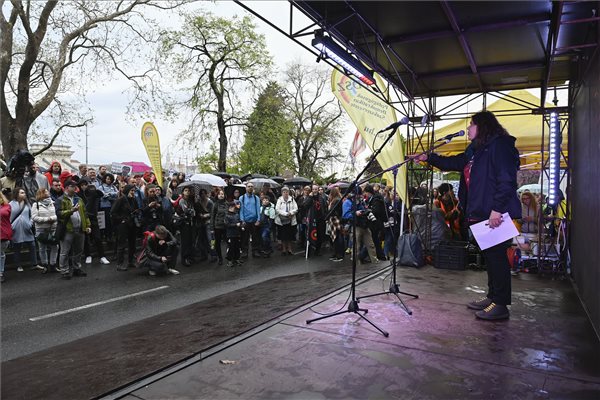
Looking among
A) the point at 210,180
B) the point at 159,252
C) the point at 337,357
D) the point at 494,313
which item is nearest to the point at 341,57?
the point at 494,313

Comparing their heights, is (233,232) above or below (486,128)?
below

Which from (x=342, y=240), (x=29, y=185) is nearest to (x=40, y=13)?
(x=29, y=185)

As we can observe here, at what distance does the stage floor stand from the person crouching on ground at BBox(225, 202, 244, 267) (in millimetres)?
5288

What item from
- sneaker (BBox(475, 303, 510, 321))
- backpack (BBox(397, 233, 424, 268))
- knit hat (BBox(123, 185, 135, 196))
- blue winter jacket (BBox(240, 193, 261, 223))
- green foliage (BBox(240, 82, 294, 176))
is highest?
green foliage (BBox(240, 82, 294, 176))

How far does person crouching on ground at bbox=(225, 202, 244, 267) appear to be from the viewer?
32.0 feet

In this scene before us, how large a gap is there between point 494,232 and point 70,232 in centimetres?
780

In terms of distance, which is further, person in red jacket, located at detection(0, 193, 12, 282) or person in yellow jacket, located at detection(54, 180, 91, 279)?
person in yellow jacket, located at detection(54, 180, 91, 279)

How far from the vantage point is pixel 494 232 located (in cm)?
403

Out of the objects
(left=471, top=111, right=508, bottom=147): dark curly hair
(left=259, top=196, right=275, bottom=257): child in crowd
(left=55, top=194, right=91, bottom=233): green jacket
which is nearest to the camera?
(left=471, top=111, right=508, bottom=147): dark curly hair

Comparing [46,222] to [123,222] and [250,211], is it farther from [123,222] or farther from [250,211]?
[250,211]

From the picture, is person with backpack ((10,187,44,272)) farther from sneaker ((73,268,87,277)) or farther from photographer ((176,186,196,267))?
photographer ((176,186,196,267))

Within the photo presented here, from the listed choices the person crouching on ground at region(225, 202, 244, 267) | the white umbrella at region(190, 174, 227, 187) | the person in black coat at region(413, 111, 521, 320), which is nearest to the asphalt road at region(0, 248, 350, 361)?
the person crouching on ground at region(225, 202, 244, 267)

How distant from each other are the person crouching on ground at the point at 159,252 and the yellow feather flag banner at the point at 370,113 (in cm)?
477

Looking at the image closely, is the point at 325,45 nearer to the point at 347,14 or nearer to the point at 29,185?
the point at 347,14
